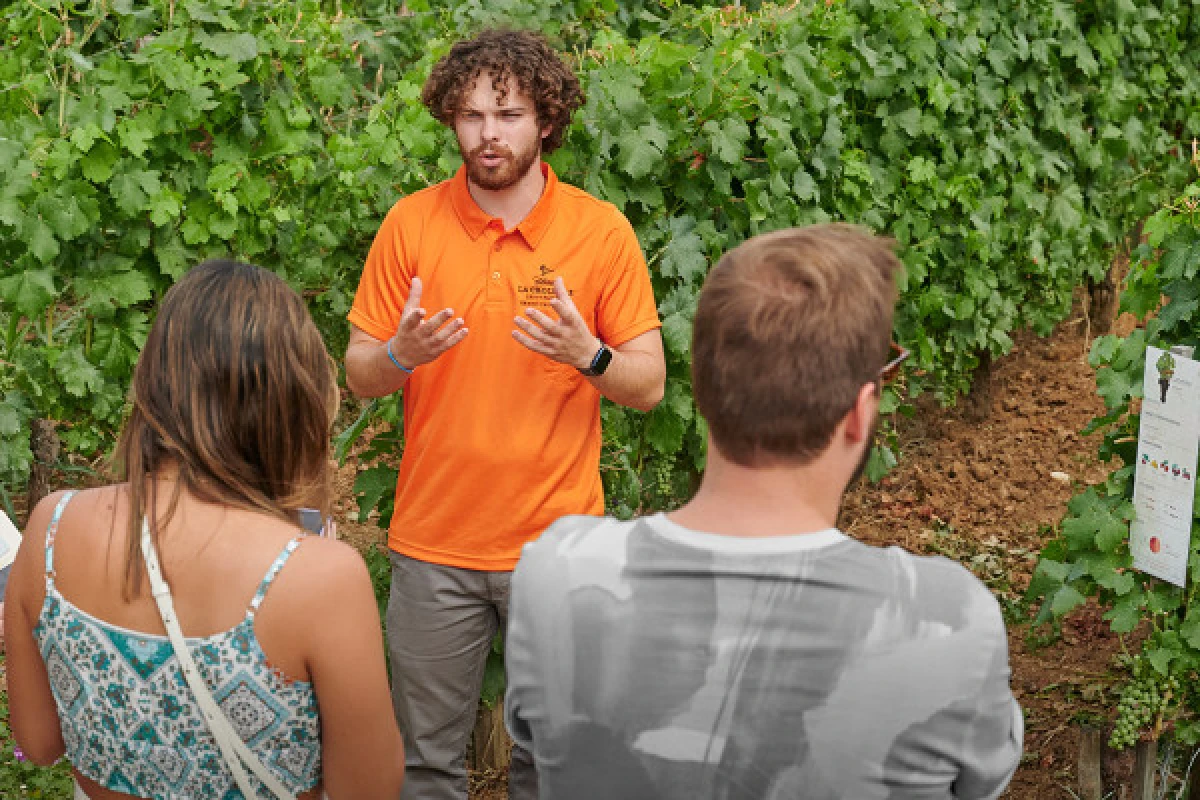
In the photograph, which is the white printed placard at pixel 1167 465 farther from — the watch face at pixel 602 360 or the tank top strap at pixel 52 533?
the tank top strap at pixel 52 533

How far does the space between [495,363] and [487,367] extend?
2 cm

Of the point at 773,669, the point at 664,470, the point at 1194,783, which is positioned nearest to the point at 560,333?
the point at 773,669

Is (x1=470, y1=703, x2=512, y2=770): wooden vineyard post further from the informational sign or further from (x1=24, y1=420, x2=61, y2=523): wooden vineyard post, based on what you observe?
the informational sign

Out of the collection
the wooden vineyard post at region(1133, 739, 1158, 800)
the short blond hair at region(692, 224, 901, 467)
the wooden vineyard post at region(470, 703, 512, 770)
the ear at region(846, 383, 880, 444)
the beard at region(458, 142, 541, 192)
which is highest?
the beard at region(458, 142, 541, 192)

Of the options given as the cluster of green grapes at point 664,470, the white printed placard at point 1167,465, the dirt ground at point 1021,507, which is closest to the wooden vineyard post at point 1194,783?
the dirt ground at point 1021,507

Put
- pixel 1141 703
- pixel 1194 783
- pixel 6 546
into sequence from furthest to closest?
pixel 1194 783
pixel 1141 703
pixel 6 546

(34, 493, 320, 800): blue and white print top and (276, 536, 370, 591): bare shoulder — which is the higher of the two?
(276, 536, 370, 591): bare shoulder

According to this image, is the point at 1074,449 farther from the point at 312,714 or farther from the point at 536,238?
the point at 312,714

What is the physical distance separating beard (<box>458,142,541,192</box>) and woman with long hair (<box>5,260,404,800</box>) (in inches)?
44.2

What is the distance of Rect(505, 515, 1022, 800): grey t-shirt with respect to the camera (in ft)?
5.28

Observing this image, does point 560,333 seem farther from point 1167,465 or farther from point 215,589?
point 1167,465

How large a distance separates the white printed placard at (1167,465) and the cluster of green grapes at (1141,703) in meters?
0.28

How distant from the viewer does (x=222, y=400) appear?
1987mm

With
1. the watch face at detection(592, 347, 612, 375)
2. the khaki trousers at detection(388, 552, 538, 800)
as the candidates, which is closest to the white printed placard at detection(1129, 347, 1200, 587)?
the watch face at detection(592, 347, 612, 375)
